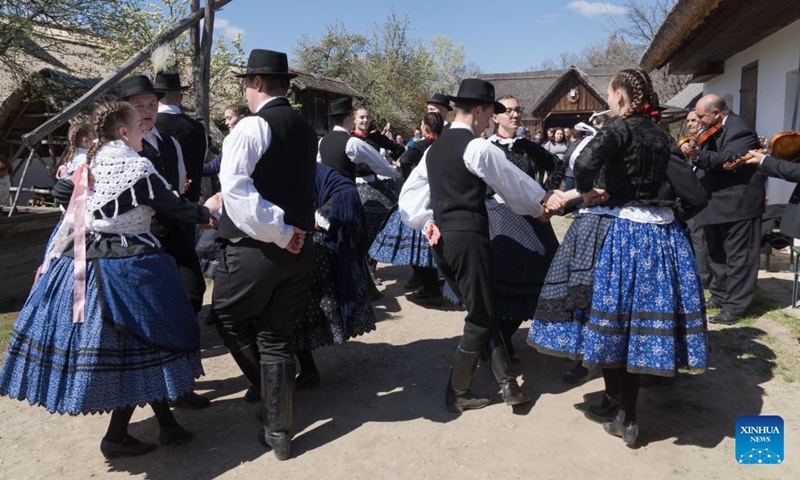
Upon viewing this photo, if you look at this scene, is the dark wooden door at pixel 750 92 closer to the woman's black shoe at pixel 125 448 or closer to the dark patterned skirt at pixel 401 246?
the dark patterned skirt at pixel 401 246

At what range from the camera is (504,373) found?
338cm

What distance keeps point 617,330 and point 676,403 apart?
94cm

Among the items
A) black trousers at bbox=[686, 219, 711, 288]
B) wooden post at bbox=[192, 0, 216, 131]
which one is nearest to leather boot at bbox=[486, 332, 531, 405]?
black trousers at bbox=[686, 219, 711, 288]

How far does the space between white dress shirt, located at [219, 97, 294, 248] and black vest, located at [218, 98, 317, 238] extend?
57 millimetres

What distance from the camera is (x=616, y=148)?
274cm

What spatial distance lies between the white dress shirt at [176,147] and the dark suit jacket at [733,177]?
397 cm

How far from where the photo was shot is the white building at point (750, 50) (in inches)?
232

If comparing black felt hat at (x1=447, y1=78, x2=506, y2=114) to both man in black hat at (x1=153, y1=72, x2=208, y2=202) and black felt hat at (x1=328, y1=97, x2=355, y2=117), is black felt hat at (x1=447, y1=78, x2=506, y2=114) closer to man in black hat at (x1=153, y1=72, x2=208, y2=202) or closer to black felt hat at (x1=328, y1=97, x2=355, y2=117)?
man in black hat at (x1=153, y1=72, x2=208, y2=202)

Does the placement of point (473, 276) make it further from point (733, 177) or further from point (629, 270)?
point (733, 177)

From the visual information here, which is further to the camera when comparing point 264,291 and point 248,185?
point 264,291

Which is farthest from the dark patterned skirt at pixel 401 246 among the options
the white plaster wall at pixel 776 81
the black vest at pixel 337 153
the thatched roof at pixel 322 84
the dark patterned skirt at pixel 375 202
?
the thatched roof at pixel 322 84

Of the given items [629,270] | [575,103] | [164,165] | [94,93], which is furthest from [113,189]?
[575,103]

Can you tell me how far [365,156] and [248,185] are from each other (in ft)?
8.28

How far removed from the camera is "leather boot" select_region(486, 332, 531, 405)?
3.32 m
